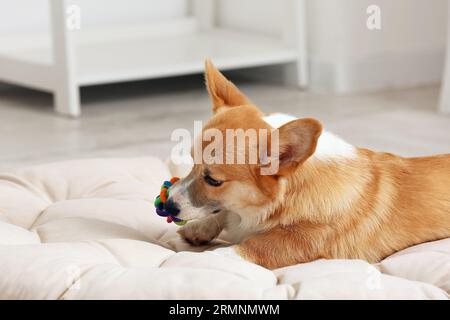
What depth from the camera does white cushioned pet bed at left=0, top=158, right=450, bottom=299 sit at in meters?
1.44

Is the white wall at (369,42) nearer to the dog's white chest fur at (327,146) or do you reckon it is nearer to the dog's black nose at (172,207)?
the dog's white chest fur at (327,146)

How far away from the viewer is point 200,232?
5.92 ft

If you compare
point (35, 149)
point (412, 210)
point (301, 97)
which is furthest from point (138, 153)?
point (412, 210)

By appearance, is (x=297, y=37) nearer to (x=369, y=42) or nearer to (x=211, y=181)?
(x=369, y=42)

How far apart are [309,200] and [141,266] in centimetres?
34

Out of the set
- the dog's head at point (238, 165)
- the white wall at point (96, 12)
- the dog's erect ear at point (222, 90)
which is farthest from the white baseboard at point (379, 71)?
the dog's head at point (238, 165)

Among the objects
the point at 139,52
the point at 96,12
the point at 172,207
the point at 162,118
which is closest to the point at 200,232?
the point at 172,207

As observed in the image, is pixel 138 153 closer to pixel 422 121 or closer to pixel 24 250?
pixel 422 121

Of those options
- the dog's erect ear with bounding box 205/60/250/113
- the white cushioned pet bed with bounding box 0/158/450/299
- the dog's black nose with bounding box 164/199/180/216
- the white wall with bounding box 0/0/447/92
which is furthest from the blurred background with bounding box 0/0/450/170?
the dog's black nose with bounding box 164/199/180/216

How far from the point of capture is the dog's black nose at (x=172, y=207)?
5.43ft

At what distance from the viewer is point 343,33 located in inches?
165

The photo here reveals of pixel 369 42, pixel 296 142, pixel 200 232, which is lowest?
pixel 200 232

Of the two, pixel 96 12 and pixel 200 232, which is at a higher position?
pixel 96 12
